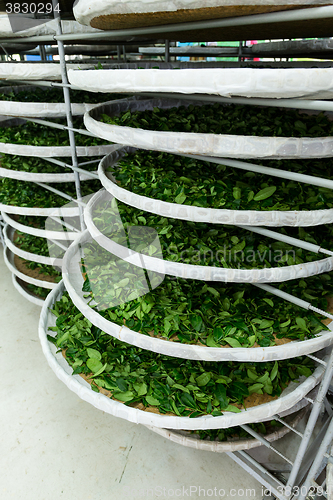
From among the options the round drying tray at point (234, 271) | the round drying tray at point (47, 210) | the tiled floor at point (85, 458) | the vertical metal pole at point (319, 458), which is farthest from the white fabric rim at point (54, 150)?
the vertical metal pole at point (319, 458)

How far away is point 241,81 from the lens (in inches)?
35.5

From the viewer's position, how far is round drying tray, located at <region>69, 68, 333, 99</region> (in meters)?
0.85

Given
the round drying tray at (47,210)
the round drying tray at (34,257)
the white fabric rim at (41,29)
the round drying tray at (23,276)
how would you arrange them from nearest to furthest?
the white fabric rim at (41,29)
the round drying tray at (47,210)
the round drying tray at (34,257)
the round drying tray at (23,276)

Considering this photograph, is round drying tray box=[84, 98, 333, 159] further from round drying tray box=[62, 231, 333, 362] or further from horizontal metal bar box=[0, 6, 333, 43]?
round drying tray box=[62, 231, 333, 362]

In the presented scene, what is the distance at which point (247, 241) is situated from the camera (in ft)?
4.73

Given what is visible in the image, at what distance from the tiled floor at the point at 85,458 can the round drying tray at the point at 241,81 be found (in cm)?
195

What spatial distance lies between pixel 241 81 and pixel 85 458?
2.08 meters

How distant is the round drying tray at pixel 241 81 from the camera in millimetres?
854

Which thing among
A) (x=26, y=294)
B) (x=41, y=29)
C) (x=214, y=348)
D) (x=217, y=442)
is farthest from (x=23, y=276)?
(x=214, y=348)

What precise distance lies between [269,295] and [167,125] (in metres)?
0.94

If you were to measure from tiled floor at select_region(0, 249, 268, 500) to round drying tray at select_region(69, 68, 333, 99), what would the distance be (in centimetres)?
195

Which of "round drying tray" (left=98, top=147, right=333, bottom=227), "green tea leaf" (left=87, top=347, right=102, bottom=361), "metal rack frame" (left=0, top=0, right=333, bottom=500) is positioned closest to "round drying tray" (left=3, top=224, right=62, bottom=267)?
"metal rack frame" (left=0, top=0, right=333, bottom=500)

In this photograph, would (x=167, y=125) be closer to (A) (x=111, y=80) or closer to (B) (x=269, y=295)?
(A) (x=111, y=80)

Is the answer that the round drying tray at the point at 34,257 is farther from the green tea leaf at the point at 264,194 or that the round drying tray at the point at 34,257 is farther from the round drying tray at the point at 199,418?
the green tea leaf at the point at 264,194
